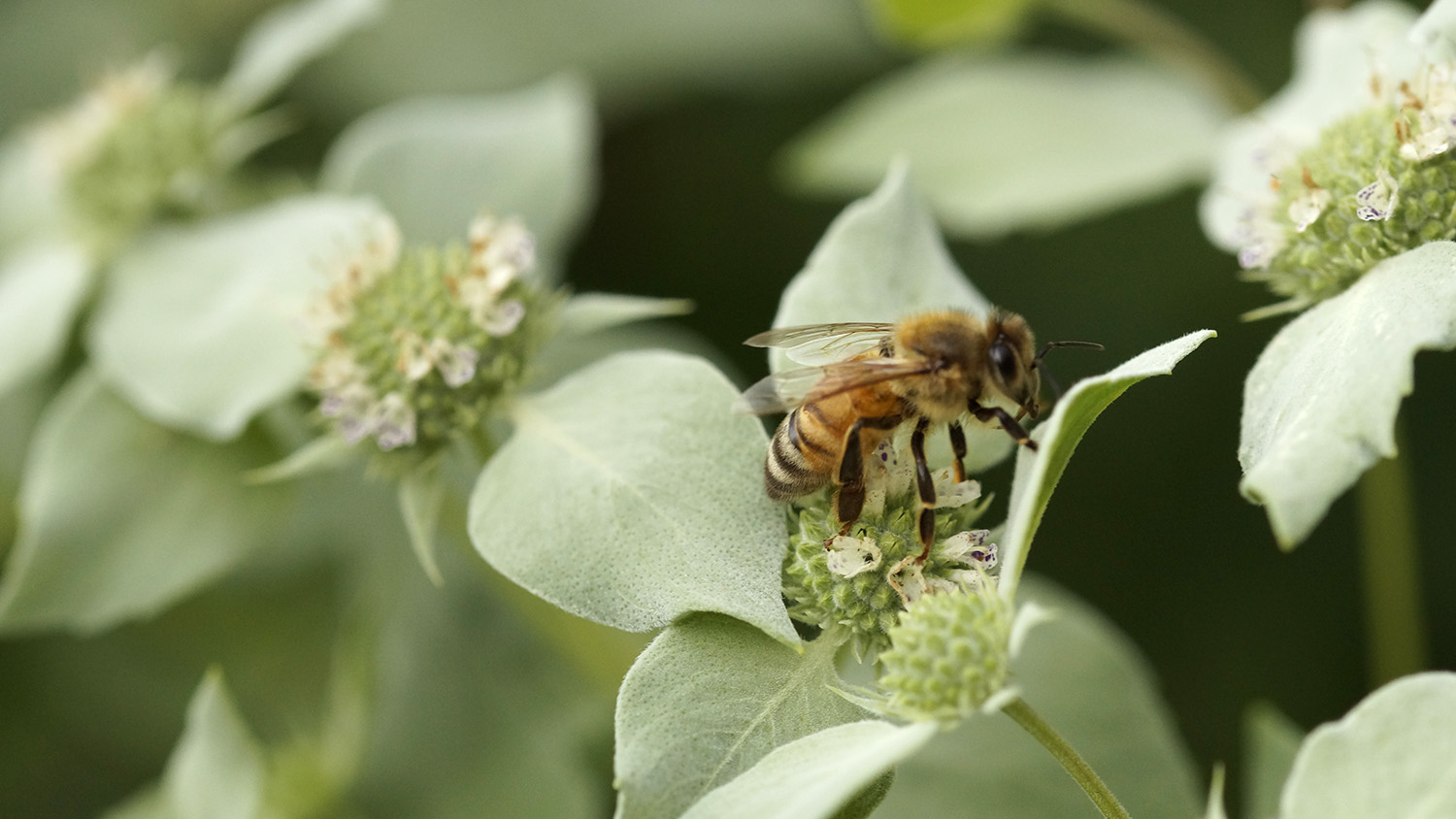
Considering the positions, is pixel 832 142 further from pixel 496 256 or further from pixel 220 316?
pixel 220 316

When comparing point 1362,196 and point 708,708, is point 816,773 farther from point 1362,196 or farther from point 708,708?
point 1362,196

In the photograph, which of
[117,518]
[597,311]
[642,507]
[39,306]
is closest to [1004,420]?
[642,507]

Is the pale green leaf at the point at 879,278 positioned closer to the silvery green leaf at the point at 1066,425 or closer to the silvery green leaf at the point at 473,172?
the silvery green leaf at the point at 1066,425

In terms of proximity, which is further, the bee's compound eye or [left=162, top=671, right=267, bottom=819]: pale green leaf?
[left=162, top=671, right=267, bottom=819]: pale green leaf

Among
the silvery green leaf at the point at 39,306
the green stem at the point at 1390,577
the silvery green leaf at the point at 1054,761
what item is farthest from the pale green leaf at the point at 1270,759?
the silvery green leaf at the point at 39,306

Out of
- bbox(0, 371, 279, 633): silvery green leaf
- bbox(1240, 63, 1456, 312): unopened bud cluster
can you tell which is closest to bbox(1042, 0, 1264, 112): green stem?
bbox(1240, 63, 1456, 312): unopened bud cluster

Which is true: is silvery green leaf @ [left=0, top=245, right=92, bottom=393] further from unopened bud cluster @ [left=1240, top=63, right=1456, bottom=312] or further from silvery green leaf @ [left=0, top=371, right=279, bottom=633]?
unopened bud cluster @ [left=1240, top=63, right=1456, bottom=312]
